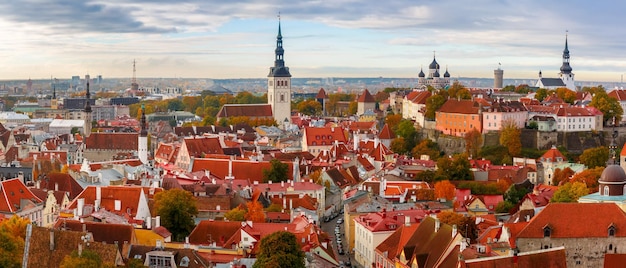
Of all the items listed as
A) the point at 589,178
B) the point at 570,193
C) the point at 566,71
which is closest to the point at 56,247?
the point at 570,193

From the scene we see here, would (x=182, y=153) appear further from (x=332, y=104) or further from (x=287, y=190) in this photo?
(x=332, y=104)

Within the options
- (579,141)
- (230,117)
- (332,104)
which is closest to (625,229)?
(579,141)

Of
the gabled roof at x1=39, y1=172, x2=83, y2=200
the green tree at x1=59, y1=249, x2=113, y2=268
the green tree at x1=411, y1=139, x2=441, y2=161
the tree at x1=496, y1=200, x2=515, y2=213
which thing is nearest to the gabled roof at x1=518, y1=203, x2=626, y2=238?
the green tree at x1=59, y1=249, x2=113, y2=268

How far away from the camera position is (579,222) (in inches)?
1688

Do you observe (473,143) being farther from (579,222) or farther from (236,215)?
(579,222)

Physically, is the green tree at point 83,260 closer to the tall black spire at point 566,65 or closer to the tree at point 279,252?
the tree at point 279,252

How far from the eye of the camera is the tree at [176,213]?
50.2 metres

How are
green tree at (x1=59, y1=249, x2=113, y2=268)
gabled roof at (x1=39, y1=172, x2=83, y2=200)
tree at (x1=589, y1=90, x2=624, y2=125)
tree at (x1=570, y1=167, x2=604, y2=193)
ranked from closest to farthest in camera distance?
green tree at (x1=59, y1=249, x2=113, y2=268) < gabled roof at (x1=39, y1=172, x2=83, y2=200) < tree at (x1=570, y1=167, x2=604, y2=193) < tree at (x1=589, y1=90, x2=624, y2=125)

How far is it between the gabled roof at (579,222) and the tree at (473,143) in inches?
1865

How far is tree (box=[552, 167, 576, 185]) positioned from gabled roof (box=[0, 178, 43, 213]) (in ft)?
129

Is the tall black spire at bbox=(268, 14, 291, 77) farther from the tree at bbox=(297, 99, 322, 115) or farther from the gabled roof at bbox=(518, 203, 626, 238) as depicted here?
the gabled roof at bbox=(518, 203, 626, 238)

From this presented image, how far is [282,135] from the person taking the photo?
117 m

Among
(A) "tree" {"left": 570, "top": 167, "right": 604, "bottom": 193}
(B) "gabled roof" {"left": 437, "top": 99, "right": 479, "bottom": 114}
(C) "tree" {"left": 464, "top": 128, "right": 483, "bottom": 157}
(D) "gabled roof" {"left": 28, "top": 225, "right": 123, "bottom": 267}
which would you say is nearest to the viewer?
(D) "gabled roof" {"left": 28, "top": 225, "right": 123, "bottom": 267}

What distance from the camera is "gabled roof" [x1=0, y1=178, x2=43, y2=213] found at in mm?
54906
